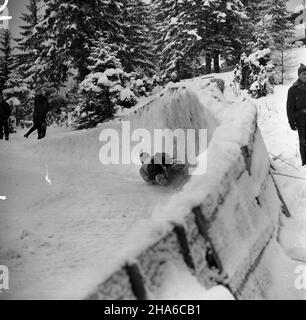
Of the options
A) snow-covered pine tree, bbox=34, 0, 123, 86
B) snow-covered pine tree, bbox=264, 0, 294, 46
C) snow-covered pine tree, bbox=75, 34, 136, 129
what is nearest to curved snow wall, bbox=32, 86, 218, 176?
snow-covered pine tree, bbox=75, 34, 136, 129

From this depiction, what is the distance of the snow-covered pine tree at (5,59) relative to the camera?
30.1 metres

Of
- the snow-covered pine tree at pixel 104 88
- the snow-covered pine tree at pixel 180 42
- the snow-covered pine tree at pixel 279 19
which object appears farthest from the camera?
the snow-covered pine tree at pixel 279 19

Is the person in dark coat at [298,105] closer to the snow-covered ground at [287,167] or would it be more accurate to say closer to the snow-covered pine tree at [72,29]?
the snow-covered ground at [287,167]

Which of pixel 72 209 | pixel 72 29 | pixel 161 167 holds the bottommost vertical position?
pixel 72 209

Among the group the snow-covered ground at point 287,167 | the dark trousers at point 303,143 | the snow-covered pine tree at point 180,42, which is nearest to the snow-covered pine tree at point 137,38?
the snow-covered pine tree at point 180,42

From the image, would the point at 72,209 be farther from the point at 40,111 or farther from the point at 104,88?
the point at 104,88

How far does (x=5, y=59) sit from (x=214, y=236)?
34.4 meters

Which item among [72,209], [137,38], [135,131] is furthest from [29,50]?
[72,209]

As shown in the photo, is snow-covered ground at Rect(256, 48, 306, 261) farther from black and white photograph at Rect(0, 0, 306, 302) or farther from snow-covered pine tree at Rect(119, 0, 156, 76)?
snow-covered pine tree at Rect(119, 0, 156, 76)

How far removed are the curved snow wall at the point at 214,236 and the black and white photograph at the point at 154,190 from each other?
0.04 ft

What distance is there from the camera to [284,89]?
48.5ft

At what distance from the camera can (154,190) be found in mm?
7145

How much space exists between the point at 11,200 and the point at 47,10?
13.6 meters

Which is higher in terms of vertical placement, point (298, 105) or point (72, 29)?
point (72, 29)
